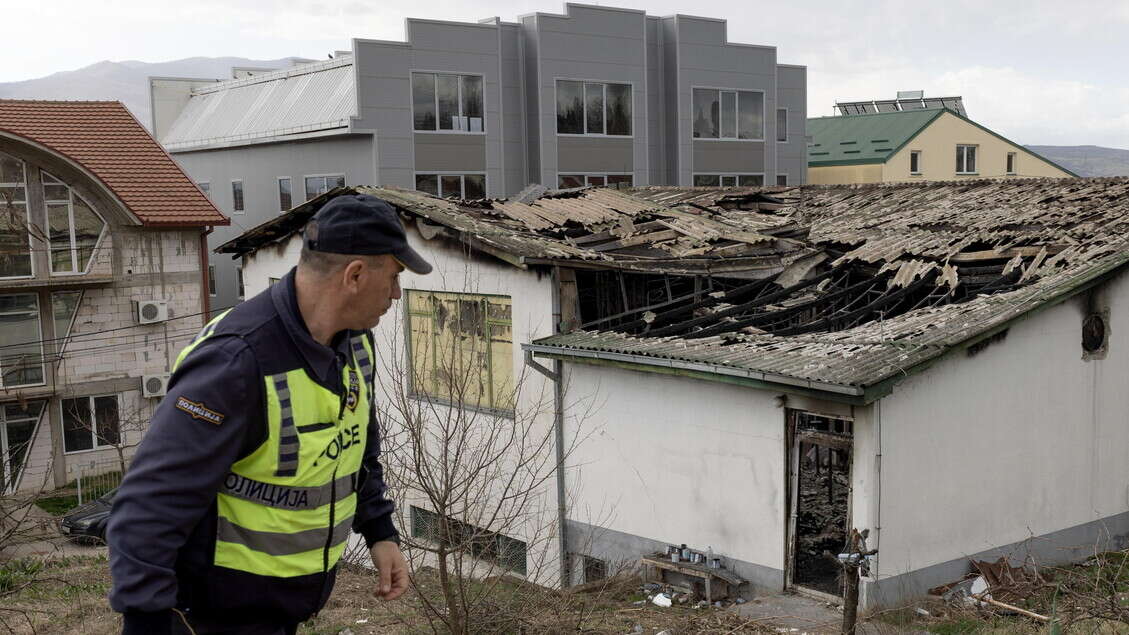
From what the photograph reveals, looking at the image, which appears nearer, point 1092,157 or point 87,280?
point 87,280

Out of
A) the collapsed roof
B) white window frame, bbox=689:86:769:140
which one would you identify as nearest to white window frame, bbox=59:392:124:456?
the collapsed roof

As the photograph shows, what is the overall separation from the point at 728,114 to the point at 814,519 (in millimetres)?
26559

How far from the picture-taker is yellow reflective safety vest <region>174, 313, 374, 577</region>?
108 inches

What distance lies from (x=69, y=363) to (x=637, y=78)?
18.5 m

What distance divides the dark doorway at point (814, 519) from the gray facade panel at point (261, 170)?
801 inches

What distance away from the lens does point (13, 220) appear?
73.9 feet

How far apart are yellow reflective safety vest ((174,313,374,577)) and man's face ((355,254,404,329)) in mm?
196

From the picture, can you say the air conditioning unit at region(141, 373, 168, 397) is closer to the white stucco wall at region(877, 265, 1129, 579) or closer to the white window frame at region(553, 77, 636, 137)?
the white window frame at region(553, 77, 636, 137)

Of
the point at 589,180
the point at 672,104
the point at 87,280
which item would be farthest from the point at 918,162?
the point at 87,280

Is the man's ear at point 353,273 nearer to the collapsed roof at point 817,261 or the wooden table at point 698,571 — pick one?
the collapsed roof at point 817,261

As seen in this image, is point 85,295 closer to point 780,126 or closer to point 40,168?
point 40,168

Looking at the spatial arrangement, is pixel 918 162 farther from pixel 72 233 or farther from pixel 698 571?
pixel 698 571

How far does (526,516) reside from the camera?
1276 cm

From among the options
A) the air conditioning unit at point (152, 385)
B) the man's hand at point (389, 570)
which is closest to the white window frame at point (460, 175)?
the air conditioning unit at point (152, 385)
